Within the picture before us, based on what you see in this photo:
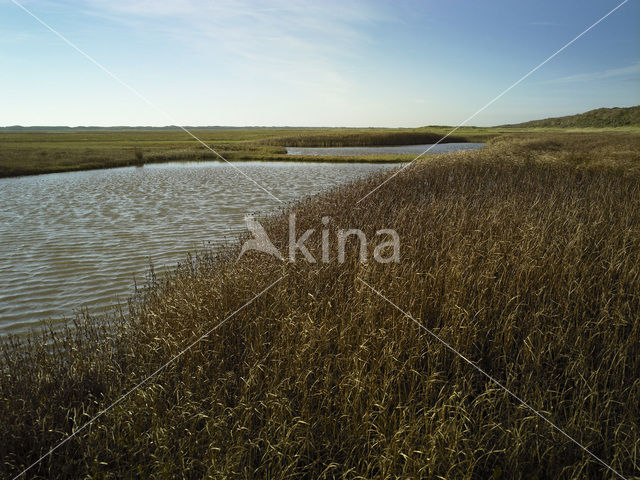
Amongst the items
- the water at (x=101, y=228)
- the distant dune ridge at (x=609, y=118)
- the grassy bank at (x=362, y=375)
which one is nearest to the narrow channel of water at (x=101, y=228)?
the water at (x=101, y=228)

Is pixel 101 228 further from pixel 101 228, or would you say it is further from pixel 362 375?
pixel 362 375

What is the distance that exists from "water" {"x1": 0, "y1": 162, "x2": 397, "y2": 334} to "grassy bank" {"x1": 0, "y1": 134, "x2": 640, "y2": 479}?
1.99m

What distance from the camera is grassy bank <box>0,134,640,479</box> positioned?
2885mm

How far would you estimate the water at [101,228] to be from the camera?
7117 mm

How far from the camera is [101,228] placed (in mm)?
11844

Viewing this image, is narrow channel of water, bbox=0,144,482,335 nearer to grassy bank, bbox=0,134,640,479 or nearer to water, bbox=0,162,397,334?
water, bbox=0,162,397,334

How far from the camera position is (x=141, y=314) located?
208 inches

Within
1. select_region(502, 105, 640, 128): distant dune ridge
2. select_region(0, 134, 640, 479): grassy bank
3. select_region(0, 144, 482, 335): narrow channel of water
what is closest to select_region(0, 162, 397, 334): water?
select_region(0, 144, 482, 335): narrow channel of water

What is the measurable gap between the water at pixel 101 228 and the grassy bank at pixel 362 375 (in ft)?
6.52

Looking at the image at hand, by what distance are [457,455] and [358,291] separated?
7.69ft

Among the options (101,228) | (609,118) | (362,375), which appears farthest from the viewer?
(609,118)

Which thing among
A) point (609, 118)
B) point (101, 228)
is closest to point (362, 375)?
point (101, 228)

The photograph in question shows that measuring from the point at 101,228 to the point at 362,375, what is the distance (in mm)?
10899

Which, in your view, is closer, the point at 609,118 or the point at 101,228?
the point at 101,228
